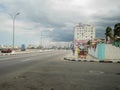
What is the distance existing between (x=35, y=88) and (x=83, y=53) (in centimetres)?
3269

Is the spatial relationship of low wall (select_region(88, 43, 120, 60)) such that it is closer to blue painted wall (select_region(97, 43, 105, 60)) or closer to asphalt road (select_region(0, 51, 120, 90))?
blue painted wall (select_region(97, 43, 105, 60))

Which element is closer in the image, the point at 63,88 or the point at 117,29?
the point at 63,88

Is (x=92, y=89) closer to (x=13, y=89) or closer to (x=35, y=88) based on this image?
(x=35, y=88)

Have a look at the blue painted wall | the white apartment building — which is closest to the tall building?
the white apartment building

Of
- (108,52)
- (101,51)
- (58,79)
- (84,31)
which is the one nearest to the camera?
(58,79)

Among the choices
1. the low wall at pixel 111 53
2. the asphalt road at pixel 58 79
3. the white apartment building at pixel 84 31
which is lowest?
the asphalt road at pixel 58 79

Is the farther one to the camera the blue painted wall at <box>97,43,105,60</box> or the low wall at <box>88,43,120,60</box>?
the blue painted wall at <box>97,43,105,60</box>

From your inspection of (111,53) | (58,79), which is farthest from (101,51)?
(58,79)

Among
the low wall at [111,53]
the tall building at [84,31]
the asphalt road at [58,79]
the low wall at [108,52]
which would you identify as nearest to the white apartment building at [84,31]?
the tall building at [84,31]

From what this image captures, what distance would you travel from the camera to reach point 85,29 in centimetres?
15725

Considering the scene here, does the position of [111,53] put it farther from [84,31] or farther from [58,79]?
[84,31]

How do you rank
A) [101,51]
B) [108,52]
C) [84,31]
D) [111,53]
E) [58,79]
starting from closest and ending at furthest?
[58,79], [108,52], [111,53], [101,51], [84,31]

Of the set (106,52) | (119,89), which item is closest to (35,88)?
(119,89)

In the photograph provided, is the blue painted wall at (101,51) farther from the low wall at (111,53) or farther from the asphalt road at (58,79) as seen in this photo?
the asphalt road at (58,79)
